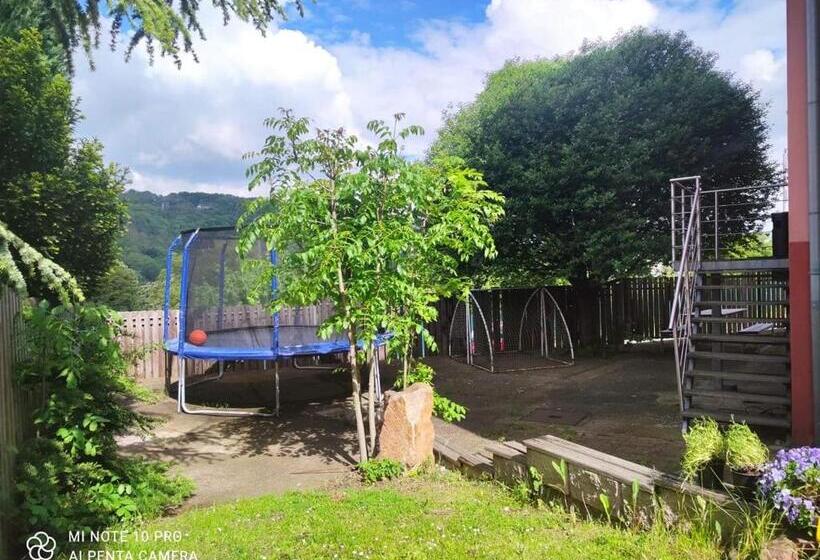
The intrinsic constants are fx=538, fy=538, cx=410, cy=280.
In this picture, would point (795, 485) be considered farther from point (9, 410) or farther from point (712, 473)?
point (9, 410)

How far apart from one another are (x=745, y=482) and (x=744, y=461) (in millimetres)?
107

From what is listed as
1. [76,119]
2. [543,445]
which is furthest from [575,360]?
[76,119]

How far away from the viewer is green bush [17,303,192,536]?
3.14 meters

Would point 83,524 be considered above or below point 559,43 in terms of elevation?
below

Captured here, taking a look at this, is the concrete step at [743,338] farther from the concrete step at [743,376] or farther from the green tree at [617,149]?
the green tree at [617,149]

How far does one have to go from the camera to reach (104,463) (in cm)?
348

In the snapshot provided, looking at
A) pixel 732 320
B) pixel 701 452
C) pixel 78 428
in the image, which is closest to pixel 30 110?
pixel 78 428

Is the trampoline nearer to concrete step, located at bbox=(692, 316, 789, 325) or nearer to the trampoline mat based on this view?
the trampoline mat

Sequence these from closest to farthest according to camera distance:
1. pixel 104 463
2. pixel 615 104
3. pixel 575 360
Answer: pixel 104 463 → pixel 615 104 → pixel 575 360

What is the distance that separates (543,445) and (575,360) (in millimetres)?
7963

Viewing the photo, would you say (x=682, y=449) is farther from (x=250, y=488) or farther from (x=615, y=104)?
(x=615, y=104)

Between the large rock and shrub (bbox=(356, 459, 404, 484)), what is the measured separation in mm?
91

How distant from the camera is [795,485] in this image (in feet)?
7.90

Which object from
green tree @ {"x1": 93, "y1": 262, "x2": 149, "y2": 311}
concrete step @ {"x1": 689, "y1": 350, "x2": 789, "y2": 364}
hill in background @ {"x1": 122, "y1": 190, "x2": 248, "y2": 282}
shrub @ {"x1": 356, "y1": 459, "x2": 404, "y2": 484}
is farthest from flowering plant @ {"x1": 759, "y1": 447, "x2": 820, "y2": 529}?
hill in background @ {"x1": 122, "y1": 190, "x2": 248, "y2": 282}
